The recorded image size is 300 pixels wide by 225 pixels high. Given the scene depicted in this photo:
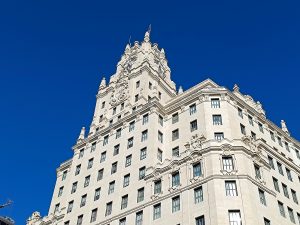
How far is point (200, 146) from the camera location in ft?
179

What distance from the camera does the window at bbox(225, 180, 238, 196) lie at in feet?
159

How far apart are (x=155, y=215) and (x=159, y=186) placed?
4206mm

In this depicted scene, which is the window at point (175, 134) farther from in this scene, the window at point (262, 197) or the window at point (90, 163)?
the window at point (262, 197)

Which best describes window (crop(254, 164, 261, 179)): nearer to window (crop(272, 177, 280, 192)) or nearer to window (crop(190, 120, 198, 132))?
window (crop(272, 177, 280, 192))

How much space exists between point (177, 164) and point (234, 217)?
37.7ft

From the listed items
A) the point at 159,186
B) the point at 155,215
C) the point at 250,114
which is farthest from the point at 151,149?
the point at 250,114

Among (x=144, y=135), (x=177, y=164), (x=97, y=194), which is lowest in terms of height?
(x=97, y=194)

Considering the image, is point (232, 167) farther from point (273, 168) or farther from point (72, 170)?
point (72, 170)

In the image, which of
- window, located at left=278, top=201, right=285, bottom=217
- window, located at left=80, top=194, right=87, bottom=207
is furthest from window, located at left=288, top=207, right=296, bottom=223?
window, located at left=80, top=194, right=87, bottom=207

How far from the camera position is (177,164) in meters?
55.1

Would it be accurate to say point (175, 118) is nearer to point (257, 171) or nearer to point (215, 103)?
point (215, 103)

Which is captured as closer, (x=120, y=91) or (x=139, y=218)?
(x=139, y=218)

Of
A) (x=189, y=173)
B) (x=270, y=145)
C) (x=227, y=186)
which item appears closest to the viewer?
(x=227, y=186)

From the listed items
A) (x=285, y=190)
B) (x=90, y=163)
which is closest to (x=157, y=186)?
(x=90, y=163)
